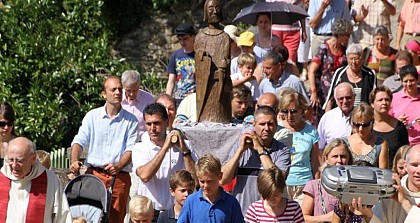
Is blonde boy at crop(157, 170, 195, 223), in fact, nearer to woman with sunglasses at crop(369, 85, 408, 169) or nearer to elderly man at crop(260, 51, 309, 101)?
woman with sunglasses at crop(369, 85, 408, 169)

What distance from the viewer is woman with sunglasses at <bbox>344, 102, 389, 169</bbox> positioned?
40.9 feet

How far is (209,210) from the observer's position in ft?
35.7

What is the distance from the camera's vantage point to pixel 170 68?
16.2 m

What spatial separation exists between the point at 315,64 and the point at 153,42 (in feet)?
18.8

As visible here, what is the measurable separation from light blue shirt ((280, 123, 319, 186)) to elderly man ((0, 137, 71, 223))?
2384 millimetres

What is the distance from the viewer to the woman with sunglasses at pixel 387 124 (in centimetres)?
1306

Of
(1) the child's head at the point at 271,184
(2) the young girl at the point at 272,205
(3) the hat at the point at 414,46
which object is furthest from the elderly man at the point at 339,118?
(3) the hat at the point at 414,46

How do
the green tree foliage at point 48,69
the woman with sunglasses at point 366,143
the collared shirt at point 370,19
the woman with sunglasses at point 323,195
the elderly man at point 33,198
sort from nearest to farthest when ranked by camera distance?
the woman with sunglasses at point 323,195 < the elderly man at point 33,198 < the woman with sunglasses at point 366,143 < the green tree foliage at point 48,69 < the collared shirt at point 370,19

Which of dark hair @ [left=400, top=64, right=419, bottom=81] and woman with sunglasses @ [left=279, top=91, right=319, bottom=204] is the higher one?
dark hair @ [left=400, top=64, right=419, bottom=81]

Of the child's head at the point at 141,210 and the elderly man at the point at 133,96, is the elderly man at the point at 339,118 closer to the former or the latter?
the elderly man at the point at 133,96

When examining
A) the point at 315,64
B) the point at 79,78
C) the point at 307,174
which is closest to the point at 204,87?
the point at 307,174

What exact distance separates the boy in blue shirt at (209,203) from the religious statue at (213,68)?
1.91 m

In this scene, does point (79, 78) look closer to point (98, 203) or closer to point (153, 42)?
point (153, 42)

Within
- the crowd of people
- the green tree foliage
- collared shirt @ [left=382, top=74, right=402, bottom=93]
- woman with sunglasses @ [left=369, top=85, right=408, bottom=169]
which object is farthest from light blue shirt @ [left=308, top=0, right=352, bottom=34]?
woman with sunglasses @ [left=369, top=85, right=408, bottom=169]
